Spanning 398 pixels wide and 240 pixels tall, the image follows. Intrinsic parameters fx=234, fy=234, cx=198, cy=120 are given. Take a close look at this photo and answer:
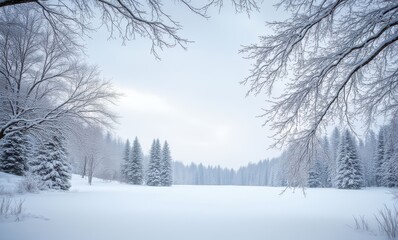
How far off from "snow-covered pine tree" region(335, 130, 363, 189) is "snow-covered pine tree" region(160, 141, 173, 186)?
96.3 ft

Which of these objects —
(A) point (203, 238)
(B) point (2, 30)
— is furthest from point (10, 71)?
(A) point (203, 238)

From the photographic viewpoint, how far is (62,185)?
18875 mm

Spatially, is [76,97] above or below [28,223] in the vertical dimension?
above

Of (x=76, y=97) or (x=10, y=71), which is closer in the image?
(x=10, y=71)

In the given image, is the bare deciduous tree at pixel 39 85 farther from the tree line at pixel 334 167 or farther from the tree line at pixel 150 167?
the tree line at pixel 150 167

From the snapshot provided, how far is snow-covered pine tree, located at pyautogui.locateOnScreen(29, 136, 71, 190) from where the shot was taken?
18672mm

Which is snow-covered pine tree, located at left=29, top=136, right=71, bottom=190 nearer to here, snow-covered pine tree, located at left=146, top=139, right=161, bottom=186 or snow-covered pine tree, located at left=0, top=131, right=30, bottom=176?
snow-covered pine tree, located at left=0, top=131, right=30, bottom=176

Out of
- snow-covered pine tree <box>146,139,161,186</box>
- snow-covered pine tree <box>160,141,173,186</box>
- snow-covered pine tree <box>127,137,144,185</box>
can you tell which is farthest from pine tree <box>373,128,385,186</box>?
snow-covered pine tree <box>127,137,144,185</box>

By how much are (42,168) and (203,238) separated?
19026 mm

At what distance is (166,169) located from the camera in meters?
46.7

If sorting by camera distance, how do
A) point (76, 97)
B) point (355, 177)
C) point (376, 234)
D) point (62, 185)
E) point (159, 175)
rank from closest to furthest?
point (376, 234) → point (76, 97) → point (62, 185) → point (355, 177) → point (159, 175)

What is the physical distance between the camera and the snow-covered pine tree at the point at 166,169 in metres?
45.5

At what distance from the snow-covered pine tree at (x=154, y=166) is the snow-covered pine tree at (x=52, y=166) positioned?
83.6ft

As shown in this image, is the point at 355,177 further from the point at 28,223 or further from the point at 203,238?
the point at 28,223
